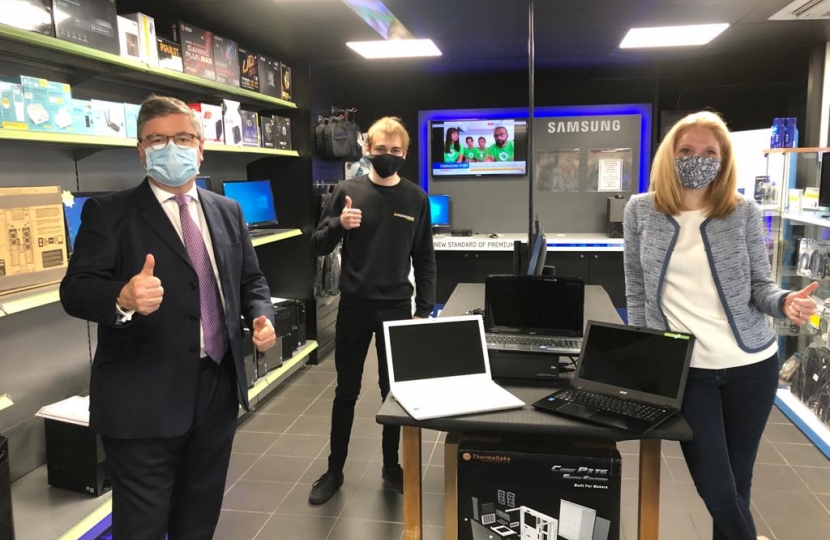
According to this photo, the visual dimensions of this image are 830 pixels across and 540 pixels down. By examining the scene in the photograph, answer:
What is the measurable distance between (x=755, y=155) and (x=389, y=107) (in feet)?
12.4

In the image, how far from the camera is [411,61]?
6.07 meters

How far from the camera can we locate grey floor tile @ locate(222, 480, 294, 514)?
2.99 metres

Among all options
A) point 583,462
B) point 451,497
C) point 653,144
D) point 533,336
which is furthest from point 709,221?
point 653,144

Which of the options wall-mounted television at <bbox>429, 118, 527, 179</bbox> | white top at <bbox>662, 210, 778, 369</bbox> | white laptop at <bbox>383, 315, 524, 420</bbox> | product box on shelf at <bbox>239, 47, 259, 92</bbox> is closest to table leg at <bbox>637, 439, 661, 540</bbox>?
white top at <bbox>662, 210, 778, 369</bbox>

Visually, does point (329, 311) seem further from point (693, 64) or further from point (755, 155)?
point (693, 64)

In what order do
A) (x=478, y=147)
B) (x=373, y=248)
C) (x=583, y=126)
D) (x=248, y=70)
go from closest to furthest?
(x=373, y=248), (x=248, y=70), (x=583, y=126), (x=478, y=147)

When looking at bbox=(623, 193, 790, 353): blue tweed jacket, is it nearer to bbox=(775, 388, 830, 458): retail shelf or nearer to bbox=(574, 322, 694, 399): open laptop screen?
bbox=(574, 322, 694, 399): open laptop screen

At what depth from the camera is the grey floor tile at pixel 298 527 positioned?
8.98 feet

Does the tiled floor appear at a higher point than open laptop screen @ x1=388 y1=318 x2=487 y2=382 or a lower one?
lower

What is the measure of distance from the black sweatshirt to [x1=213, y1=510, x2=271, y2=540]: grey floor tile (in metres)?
1.13

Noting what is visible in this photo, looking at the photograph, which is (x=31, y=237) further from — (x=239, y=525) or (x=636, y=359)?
(x=636, y=359)

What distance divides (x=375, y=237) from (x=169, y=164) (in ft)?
3.89

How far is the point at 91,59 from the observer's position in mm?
2750

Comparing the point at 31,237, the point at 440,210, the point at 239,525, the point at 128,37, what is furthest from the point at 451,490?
the point at 440,210
